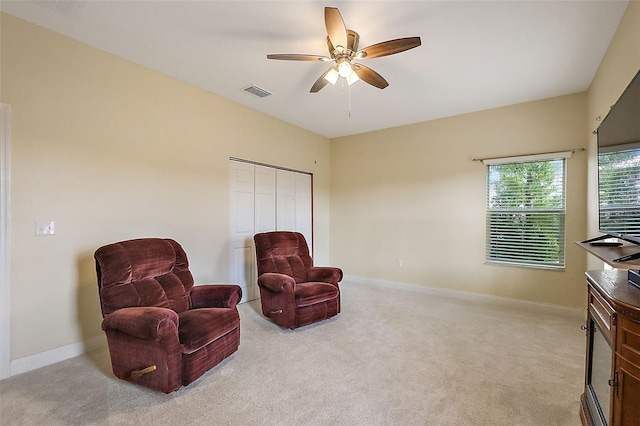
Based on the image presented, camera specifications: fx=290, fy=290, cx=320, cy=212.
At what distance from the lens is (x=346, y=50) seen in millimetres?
2320

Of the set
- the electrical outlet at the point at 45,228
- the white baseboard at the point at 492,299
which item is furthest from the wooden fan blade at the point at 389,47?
the white baseboard at the point at 492,299

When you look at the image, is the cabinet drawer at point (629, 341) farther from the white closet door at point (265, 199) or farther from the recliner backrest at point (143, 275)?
the white closet door at point (265, 199)

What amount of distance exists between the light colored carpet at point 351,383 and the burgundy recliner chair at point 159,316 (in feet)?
0.59

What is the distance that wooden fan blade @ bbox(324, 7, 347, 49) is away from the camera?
73.9 inches

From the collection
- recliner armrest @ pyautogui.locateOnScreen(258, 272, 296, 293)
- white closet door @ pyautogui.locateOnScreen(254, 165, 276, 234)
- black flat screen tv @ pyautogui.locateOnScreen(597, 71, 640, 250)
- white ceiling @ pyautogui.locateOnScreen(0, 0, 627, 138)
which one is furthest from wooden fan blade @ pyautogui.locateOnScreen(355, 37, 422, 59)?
white closet door @ pyautogui.locateOnScreen(254, 165, 276, 234)

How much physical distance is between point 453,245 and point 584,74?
2544 millimetres

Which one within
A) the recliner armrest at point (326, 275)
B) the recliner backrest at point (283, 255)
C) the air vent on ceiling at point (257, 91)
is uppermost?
the air vent on ceiling at point (257, 91)

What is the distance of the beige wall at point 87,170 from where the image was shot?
7.73 feet

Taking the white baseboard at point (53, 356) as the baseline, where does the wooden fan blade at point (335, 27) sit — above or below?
above

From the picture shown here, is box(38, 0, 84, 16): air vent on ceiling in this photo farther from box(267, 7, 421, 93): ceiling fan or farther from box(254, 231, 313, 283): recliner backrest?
box(254, 231, 313, 283): recliner backrest

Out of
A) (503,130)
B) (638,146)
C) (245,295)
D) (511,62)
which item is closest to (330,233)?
(245,295)

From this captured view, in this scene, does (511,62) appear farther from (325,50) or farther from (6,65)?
(6,65)

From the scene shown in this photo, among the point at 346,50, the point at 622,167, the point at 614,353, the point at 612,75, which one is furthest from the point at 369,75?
the point at 614,353

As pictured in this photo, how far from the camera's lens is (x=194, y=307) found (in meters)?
2.69
